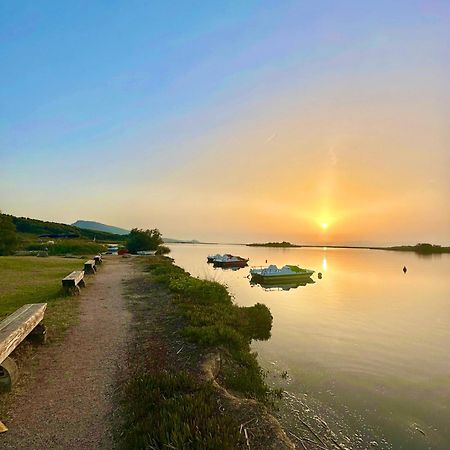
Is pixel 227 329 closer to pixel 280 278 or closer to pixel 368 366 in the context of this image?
pixel 368 366

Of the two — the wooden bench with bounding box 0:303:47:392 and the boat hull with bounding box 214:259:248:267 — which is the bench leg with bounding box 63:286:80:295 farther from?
the boat hull with bounding box 214:259:248:267

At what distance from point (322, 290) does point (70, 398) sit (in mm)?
26509

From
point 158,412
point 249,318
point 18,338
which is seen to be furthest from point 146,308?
point 158,412

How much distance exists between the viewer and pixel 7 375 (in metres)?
6.75

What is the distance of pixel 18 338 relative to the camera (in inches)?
292

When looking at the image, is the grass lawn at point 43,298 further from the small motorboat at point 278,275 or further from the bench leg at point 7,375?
the small motorboat at point 278,275

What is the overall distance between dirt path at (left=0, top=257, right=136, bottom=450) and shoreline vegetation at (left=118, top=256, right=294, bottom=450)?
0.37 metres

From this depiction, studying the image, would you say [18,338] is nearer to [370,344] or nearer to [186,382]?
[186,382]

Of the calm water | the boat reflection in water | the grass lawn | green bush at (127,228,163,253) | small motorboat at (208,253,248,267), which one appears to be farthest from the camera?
green bush at (127,228,163,253)

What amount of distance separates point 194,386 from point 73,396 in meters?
2.44

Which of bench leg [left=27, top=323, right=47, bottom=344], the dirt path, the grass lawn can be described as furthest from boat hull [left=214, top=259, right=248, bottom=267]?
bench leg [left=27, top=323, right=47, bottom=344]

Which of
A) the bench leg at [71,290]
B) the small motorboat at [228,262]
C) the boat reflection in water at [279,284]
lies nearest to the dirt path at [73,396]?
the bench leg at [71,290]

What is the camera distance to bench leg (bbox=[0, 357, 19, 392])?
6.65 metres

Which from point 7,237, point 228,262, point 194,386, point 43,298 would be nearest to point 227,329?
point 194,386
